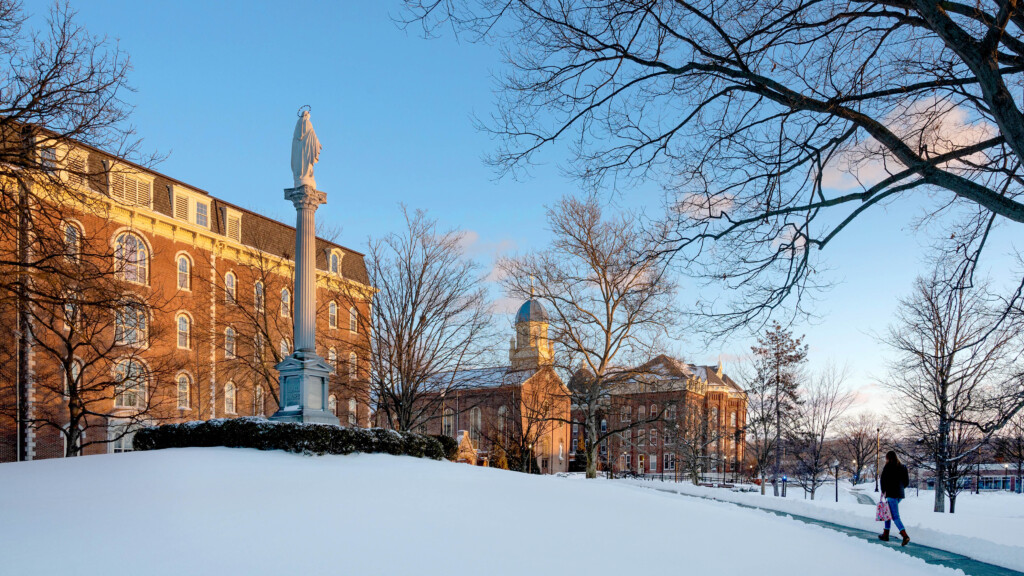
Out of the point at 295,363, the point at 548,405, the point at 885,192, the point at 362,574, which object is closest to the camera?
the point at 362,574

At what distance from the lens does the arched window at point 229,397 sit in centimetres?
3675

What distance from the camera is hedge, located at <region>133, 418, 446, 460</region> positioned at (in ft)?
53.0

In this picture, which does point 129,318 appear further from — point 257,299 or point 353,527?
point 257,299

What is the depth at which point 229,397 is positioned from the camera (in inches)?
1460

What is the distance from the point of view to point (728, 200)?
982cm

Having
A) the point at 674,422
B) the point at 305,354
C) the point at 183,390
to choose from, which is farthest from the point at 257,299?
the point at 674,422

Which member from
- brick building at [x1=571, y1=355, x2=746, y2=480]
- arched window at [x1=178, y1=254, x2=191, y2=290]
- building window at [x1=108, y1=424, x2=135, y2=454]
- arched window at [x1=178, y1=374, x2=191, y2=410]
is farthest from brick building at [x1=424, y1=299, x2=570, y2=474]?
building window at [x1=108, y1=424, x2=135, y2=454]

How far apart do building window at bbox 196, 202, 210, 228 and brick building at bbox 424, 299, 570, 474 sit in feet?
48.9

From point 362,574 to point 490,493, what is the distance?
5.67 metres

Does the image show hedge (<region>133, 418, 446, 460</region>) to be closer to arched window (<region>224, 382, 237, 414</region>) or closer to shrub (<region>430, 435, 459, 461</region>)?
shrub (<region>430, 435, 459, 461</region>)

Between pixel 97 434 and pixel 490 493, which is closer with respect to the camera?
pixel 490 493

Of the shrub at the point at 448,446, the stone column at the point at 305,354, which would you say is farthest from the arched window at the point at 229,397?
the shrub at the point at 448,446

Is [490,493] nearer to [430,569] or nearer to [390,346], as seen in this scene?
[430,569]

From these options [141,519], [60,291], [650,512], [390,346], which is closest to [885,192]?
[650,512]
